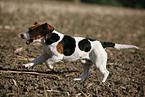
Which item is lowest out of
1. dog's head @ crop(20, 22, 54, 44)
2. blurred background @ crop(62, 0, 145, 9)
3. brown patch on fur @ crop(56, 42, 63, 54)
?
blurred background @ crop(62, 0, 145, 9)

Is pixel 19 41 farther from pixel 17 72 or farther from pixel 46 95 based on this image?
pixel 46 95

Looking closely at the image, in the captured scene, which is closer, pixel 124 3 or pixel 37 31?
pixel 37 31

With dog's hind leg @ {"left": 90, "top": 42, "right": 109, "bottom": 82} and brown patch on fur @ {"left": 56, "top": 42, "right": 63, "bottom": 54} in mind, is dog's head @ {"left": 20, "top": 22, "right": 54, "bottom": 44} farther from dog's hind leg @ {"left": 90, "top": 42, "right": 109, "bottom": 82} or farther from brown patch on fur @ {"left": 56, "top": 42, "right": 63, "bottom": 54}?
dog's hind leg @ {"left": 90, "top": 42, "right": 109, "bottom": 82}

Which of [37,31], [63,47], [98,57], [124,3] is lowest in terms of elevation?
[124,3]

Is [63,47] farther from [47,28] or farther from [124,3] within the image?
[124,3]

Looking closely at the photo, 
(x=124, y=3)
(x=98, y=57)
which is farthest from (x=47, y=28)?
(x=124, y=3)

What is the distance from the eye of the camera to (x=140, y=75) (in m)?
4.14

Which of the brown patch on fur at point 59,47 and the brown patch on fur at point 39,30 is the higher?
the brown patch on fur at point 39,30

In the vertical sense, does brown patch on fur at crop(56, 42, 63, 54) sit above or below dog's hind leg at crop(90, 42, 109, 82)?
above

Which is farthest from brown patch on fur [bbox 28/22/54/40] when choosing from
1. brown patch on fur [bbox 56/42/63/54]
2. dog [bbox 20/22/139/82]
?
brown patch on fur [bbox 56/42/63/54]

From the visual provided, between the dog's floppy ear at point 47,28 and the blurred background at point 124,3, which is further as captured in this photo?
the blurred background at point 124,3

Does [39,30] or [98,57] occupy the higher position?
[39,30]

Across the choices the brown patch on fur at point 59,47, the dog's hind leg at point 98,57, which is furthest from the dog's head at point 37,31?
the dog's hind leg at point 98,57

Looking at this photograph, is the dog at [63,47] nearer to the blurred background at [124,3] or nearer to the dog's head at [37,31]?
the dog's head at [37,31]
